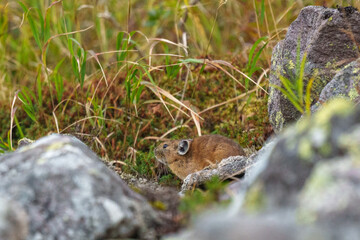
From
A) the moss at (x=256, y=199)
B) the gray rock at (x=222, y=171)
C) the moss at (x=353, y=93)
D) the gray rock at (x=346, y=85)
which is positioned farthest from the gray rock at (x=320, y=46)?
the moss at (x=256, y=199)

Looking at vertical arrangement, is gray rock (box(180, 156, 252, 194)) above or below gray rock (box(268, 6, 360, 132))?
below

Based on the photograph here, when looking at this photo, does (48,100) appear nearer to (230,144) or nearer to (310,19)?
(230,144)

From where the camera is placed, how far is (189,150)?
579 cm

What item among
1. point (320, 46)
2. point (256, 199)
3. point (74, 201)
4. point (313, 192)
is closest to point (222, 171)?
point (320, 46)

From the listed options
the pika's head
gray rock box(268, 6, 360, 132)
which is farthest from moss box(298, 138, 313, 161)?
the pika's head

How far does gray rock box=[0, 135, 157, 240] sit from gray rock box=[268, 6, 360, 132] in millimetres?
2273

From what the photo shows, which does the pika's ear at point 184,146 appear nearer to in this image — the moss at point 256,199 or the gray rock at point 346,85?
the gray rock at point 346,85

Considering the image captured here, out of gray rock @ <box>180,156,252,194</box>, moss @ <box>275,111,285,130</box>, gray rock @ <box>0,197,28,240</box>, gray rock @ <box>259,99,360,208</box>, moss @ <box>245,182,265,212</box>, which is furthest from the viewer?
moss @ <box>275,111,285,130</box>

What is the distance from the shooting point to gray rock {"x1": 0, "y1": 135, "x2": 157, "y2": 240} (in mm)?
2795

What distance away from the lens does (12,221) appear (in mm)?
2678

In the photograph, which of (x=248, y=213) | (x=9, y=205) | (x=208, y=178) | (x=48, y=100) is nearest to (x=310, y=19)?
(x=208, y=178)

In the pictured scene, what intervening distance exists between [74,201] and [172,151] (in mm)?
2942

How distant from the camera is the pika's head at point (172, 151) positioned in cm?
571

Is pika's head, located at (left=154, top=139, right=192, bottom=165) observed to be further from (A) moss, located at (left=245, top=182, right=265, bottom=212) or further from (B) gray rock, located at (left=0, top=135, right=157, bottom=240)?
(A) moss, located at (left=245, top=182, right=265, bottom=212)
